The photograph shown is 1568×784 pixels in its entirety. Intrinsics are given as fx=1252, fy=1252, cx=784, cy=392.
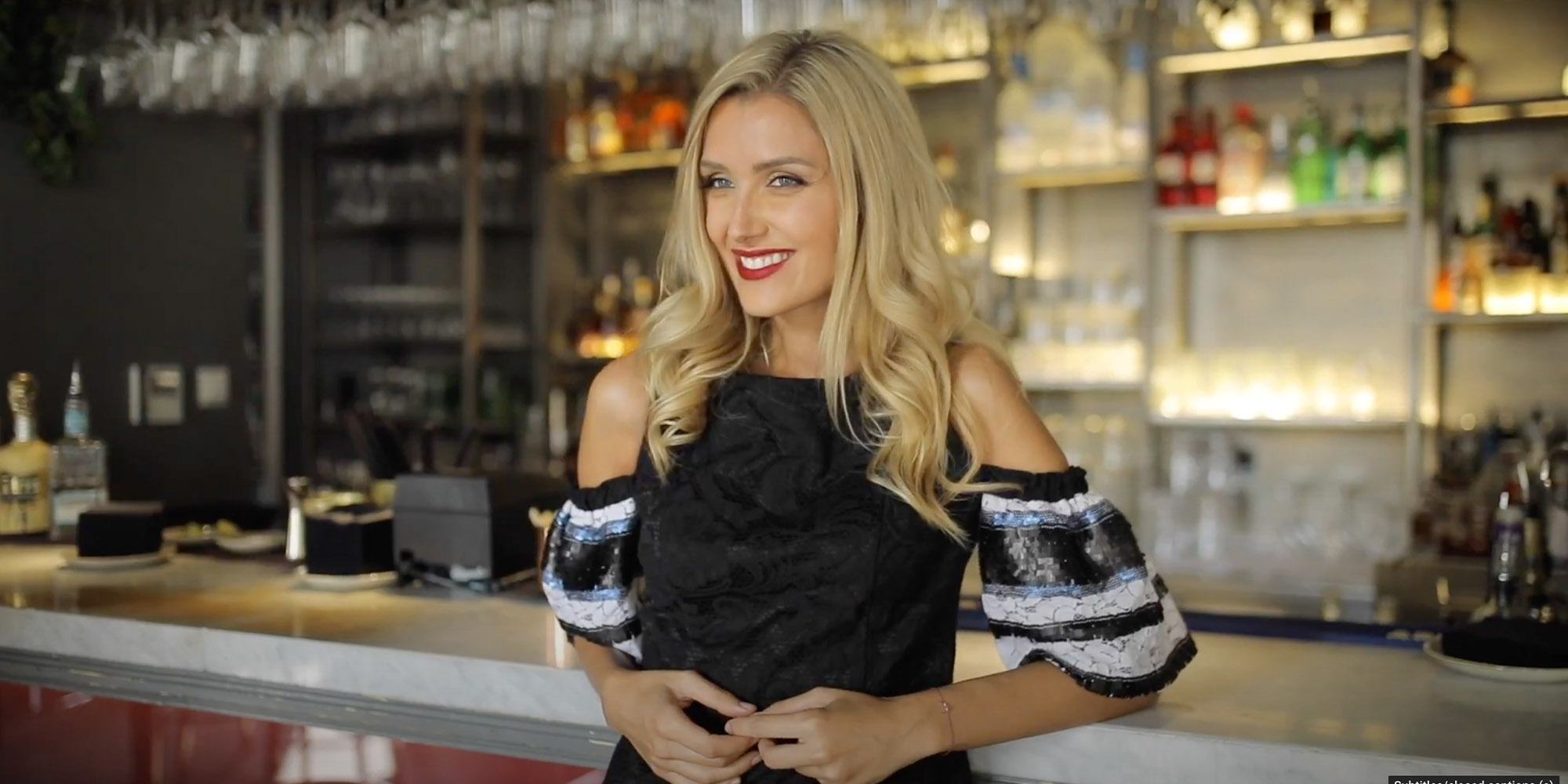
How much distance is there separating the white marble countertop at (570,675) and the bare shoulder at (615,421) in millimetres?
306

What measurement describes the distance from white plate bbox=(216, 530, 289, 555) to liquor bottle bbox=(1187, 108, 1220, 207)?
2567 millimetres

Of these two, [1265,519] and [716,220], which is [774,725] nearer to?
[716,220]

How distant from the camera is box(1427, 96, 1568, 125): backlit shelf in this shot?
128 inches

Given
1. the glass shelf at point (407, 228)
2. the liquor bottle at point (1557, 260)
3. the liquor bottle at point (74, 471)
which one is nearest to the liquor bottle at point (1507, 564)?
the liquor bottle at point (1557, 260)

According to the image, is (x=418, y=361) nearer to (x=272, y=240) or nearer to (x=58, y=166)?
(x=272, y=240)

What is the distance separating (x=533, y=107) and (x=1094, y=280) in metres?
2.29

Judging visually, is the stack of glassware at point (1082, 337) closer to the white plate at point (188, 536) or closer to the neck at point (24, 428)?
the white plate at point (188, 536)

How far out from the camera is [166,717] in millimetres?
1885

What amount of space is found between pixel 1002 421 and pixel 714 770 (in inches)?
17.6

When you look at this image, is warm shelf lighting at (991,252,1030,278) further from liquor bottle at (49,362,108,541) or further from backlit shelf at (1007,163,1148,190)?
liquor bottle at (49,362,108,541)

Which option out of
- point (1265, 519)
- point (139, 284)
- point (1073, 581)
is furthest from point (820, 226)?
point (139, 284)

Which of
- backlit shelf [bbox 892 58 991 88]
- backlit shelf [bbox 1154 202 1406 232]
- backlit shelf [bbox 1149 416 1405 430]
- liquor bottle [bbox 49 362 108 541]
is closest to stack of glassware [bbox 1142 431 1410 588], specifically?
backlit shelf [bbox 1149 416 1405 430]

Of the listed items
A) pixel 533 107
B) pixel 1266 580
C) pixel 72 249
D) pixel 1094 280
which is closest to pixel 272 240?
pixel 533 107

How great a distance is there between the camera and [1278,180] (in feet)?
11.5
